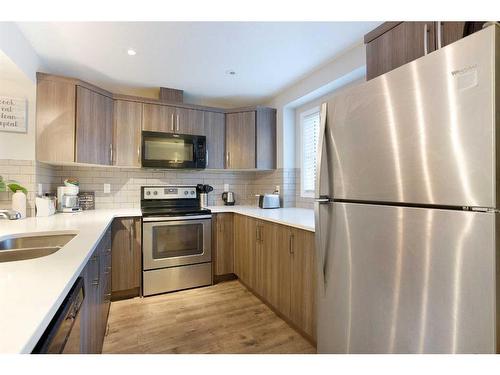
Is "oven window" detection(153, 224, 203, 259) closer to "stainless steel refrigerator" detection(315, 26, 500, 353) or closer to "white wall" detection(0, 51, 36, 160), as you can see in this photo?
"white wall" detection(0, 51, 36, 160)

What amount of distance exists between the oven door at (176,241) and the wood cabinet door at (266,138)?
100 cm

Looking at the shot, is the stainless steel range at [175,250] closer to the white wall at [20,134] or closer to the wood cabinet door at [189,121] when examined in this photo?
the wood cabinet door at [189,121]

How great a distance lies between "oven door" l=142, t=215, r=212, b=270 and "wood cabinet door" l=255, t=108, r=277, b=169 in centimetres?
100

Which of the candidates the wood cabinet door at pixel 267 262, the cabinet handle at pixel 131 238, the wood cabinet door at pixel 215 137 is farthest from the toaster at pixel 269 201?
the cabinet handle at pixel 131 238

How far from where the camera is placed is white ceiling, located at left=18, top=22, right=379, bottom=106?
1767mm

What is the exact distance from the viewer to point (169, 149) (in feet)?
9.37

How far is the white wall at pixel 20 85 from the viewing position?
1.79 m

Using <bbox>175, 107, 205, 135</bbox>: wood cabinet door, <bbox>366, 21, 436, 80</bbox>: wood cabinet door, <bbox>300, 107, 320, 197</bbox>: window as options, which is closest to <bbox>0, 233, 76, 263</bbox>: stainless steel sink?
<bbox>175, 107, 205, 135</bbox>: wood cabinet door

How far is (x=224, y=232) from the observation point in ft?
9.45

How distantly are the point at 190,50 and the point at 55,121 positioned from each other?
4.55ft

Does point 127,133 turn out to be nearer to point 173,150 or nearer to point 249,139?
point 173,150
